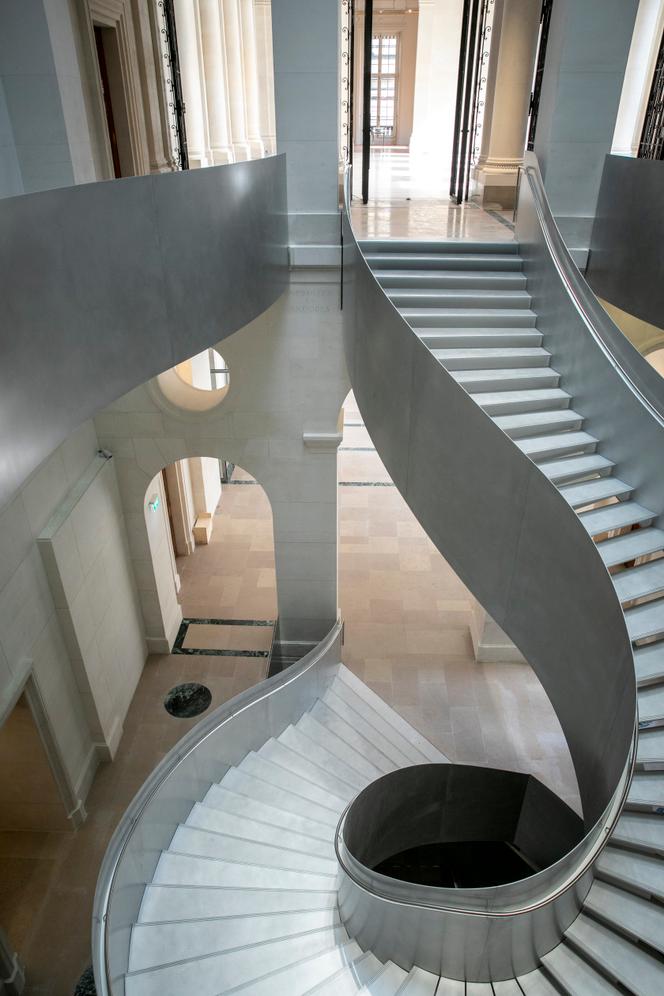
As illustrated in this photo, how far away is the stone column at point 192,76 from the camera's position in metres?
11.1

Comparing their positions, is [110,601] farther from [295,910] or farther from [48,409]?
[48,409]

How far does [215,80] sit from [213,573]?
9280mm

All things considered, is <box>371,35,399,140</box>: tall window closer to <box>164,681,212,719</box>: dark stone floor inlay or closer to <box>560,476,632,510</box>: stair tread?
<box>164,681,212,719</box>: dark stone floor inlay

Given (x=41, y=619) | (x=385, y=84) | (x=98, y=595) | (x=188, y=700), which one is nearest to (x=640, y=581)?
(x=41, y=619)

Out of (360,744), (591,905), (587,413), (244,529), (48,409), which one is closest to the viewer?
(48,409)

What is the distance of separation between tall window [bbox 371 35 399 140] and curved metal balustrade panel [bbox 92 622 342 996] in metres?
19.3

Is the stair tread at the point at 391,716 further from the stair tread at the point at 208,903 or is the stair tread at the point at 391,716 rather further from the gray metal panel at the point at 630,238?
the gray metal panel at the point at 630,238

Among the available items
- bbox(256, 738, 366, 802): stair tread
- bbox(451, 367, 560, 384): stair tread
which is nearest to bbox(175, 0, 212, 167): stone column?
bbox(451, 367, 560, 384): stair tread

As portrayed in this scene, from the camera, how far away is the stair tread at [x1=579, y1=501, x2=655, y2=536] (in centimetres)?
481

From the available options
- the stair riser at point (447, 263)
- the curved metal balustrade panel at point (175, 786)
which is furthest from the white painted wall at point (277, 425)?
the curved metal balustrade panel at point (175, 786)

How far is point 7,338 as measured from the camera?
117 inches

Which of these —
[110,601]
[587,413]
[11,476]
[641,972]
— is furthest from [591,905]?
[110,601]

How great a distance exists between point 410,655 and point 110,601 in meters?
4.12

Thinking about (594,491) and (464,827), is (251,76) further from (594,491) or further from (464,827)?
(464,827)
